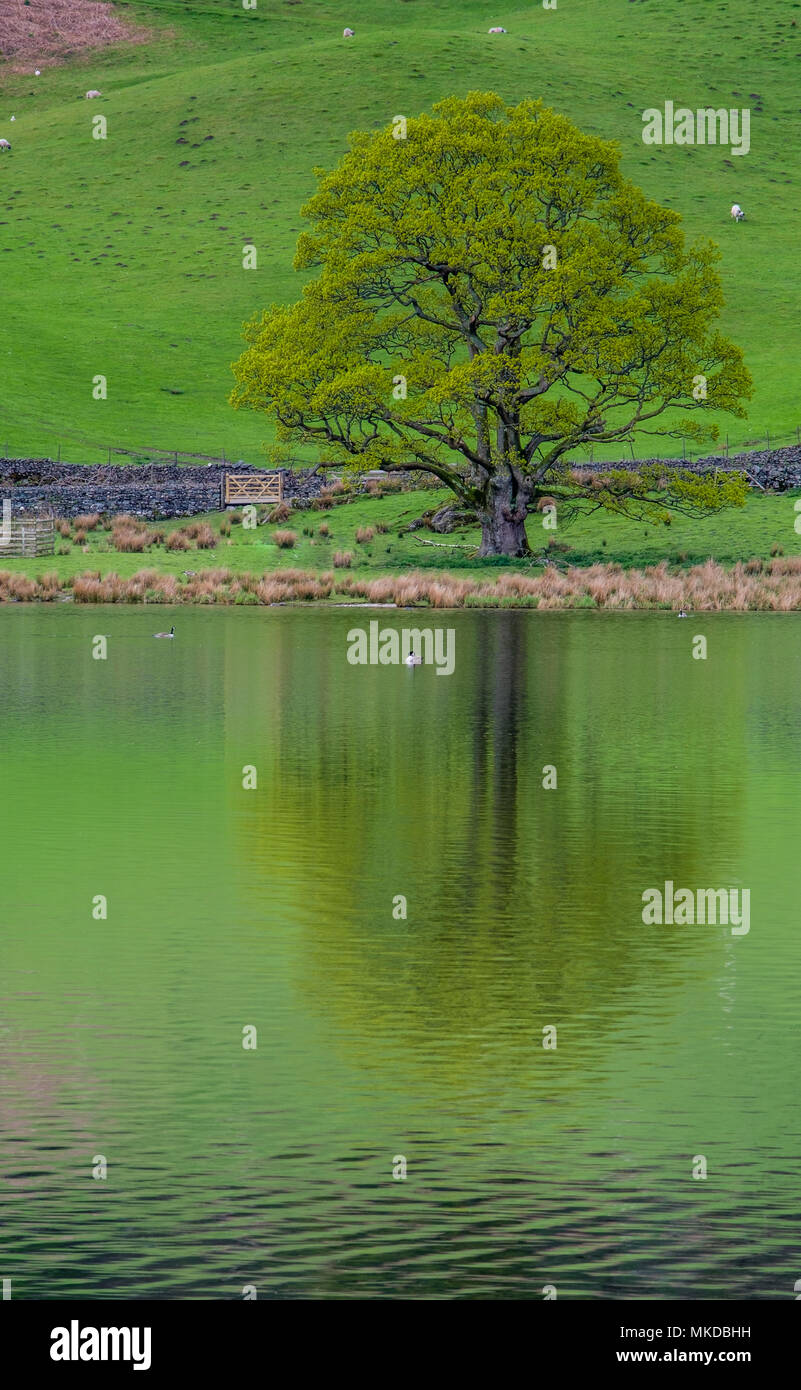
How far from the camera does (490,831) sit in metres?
21.2

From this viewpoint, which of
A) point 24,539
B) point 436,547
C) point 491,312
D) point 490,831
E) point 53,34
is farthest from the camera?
point 53,34

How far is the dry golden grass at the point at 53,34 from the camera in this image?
7411 inches

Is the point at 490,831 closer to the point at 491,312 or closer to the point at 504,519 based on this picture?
the point at 491,312

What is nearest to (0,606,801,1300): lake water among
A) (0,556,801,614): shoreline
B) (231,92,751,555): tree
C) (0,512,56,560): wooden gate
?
(0,556,801,614): shoreline

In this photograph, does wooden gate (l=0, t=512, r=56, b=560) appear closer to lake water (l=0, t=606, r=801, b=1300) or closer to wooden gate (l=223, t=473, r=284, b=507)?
wooden gate (l=223, t=473, r=284, b=507)

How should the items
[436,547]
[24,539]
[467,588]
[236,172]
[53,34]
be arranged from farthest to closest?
[53,34] < [236,172] < [436,547] < [24,539] < [467,588]

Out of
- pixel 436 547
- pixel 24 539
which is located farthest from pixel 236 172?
pixel 436 547

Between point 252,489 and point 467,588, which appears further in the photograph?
point 252,489

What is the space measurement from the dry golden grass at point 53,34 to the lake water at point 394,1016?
17260 centimetres

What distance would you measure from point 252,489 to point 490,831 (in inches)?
2242

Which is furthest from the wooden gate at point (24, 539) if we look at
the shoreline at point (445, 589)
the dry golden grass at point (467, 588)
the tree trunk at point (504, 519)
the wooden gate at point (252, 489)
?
the tree trunk at point (504, 519)

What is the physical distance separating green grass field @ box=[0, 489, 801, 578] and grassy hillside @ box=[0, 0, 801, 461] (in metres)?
26.1

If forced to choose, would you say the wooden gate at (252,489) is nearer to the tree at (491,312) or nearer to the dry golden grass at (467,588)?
the tree at (491,312)

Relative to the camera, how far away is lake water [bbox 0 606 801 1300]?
1001 centimetres
